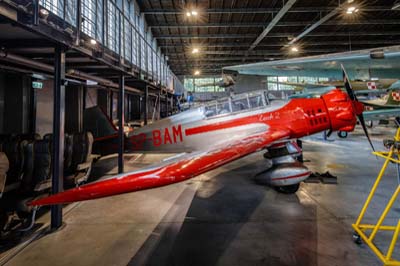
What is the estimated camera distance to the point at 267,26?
10.7 meters

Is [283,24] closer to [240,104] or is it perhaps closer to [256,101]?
[256,101]

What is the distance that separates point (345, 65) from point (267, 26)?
349 inches

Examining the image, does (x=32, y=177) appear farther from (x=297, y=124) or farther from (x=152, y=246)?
(x=297, y=124)

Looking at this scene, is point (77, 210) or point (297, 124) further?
point (297, 124)

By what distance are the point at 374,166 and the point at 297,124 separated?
3.52 meters

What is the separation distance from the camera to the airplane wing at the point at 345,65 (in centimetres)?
288

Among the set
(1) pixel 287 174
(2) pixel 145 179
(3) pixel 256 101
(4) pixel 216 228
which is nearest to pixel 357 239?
(1) pixel 287 174

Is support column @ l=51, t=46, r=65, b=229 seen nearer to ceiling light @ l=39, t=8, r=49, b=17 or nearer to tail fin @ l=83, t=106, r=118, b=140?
ceiling light @ l=39, t=8, r=49, b=17

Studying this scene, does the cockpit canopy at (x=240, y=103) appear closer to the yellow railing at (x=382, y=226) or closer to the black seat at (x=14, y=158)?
the yellow railing at (x=382, y=226)

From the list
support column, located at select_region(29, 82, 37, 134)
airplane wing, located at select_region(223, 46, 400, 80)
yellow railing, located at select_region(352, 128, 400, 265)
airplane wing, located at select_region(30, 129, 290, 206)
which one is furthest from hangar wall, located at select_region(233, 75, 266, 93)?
airplane wing, located at select_region(30, 129, 290, 206)

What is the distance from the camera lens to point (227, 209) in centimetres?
323

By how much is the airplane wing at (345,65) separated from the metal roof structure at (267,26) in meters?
6.01

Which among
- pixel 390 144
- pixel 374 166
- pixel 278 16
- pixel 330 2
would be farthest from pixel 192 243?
pixel 330 2

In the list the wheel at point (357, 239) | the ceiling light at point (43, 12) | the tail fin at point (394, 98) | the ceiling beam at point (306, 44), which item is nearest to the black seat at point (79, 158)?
the ceiling light at point (43, 12)
